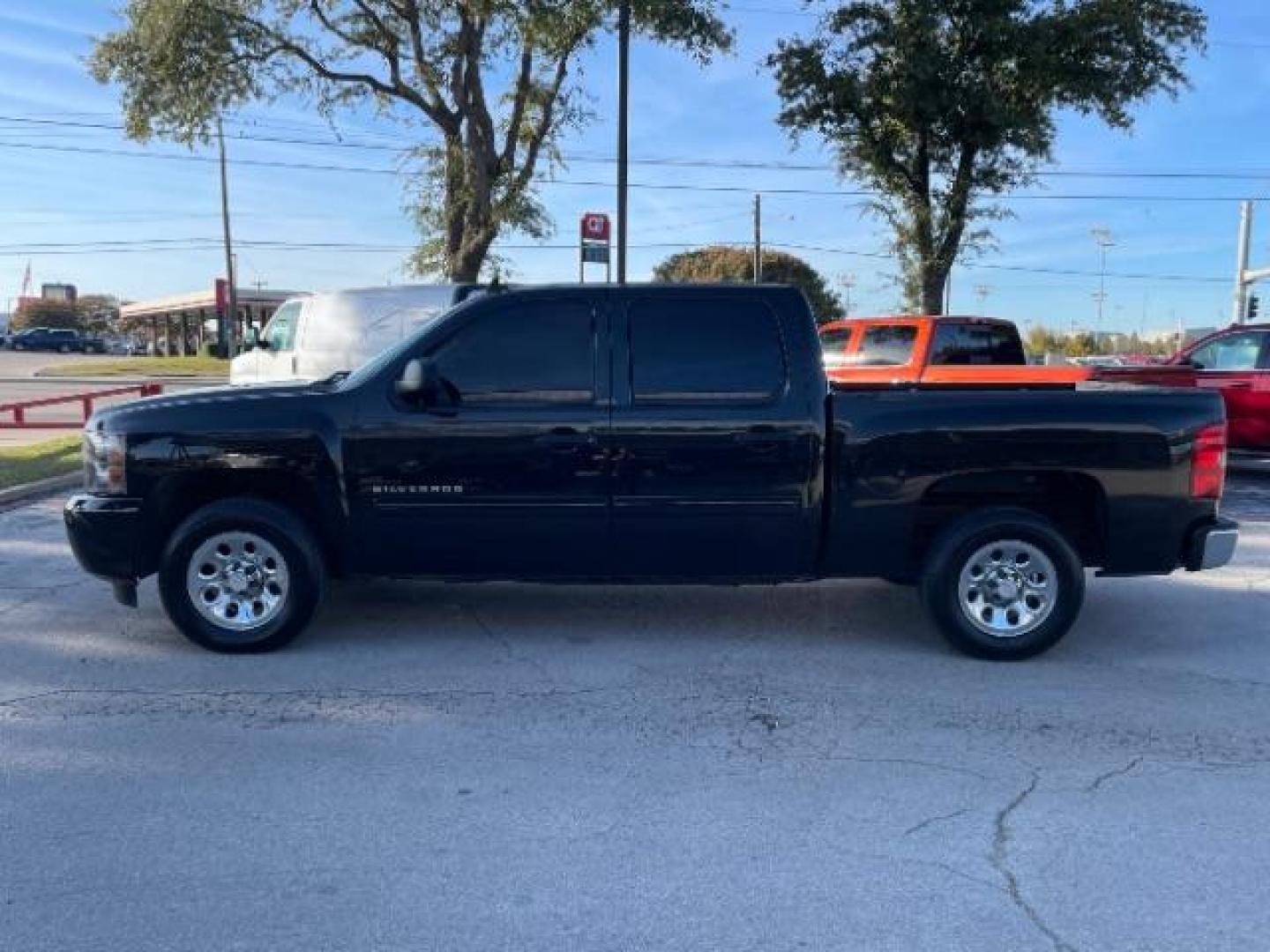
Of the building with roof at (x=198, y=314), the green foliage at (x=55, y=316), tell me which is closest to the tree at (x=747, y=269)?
the building with roof at (x=198, y=314)

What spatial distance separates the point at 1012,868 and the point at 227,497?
13.9 ft

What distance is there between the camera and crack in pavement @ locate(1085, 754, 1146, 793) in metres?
4.13

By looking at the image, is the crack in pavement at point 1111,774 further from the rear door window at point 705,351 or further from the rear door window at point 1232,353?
the rear door window at point 1232,353

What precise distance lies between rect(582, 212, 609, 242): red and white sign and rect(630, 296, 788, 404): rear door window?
11.2 meters

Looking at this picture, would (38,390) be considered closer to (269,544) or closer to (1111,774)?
(269,544)

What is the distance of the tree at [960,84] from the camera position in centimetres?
1886

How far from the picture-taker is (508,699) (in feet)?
16.6

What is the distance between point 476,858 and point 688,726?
4.63ft

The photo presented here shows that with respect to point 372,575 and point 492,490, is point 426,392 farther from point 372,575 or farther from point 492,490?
point 372,575

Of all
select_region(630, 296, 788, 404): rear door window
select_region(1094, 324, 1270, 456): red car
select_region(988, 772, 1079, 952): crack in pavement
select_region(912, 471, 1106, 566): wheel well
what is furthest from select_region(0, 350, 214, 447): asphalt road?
select_region(1094, 324, 1270, 456): red car

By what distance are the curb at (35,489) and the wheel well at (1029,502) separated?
28.2 ft

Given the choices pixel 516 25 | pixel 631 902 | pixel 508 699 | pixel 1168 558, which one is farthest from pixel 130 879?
pixel 516 25

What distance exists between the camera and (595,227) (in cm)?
1666

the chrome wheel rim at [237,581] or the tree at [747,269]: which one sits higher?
the tree at [747,269]
